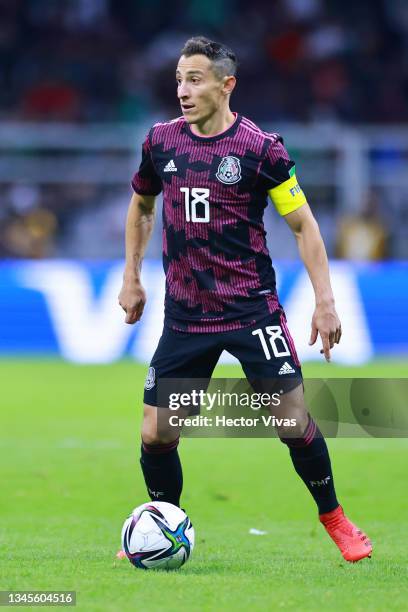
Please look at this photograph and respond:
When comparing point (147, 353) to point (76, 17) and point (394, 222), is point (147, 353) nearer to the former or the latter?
point (394, 222)

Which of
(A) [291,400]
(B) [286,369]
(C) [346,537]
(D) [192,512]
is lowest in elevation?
(D) [192,512]

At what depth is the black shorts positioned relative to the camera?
584 cm

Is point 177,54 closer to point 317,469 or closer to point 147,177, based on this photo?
point 147,177

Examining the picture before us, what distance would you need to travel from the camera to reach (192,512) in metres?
7.66

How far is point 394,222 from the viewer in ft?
58.0

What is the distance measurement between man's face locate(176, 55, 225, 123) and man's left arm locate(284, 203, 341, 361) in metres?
0.60

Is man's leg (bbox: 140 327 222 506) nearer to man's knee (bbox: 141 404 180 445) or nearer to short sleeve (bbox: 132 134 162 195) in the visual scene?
man's knee (bbox: 141 404 180 445)

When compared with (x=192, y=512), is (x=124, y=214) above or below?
below

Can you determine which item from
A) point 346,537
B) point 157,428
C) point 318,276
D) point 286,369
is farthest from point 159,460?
point 318,276

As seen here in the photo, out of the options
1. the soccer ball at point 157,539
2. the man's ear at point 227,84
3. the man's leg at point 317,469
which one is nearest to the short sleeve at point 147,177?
the man's ear at point 227,84

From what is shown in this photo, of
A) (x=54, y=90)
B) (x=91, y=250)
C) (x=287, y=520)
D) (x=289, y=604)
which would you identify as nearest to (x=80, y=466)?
(x=287, y=520)

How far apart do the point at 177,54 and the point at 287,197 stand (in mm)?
15169

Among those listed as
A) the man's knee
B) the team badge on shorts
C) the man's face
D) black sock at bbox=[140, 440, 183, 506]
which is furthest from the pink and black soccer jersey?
black sock at bbox=[140, 440, 183, 506]

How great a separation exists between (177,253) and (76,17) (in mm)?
15980
